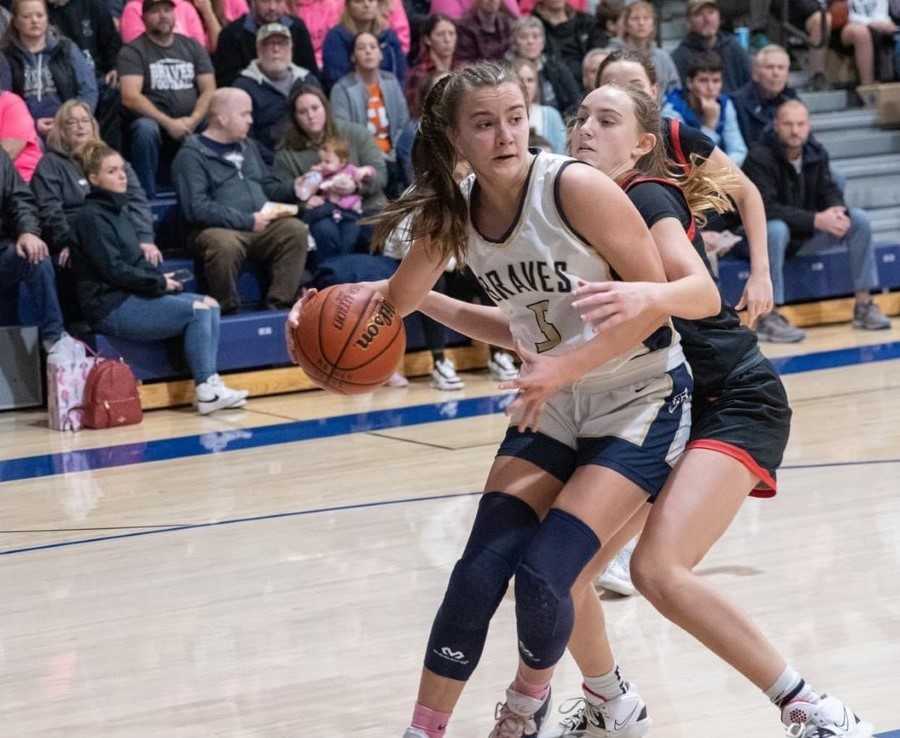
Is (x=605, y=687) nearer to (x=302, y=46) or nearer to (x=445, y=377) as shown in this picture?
(x=445, y=377)

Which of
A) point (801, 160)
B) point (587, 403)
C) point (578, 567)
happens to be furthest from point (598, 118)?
point (801, 160)

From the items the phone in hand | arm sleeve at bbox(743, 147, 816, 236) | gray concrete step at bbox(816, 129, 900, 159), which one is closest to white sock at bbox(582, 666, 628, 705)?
the phone in hand

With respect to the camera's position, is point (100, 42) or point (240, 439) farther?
point (100, 42)

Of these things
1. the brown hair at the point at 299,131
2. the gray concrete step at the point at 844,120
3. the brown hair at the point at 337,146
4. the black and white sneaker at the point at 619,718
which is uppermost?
the brown hair at the point at 299,131

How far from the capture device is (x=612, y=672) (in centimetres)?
336

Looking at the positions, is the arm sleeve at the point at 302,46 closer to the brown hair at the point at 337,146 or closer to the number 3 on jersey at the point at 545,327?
the brown hair at the point at 337,146

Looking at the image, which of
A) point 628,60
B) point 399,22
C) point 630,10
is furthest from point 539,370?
point 630,10

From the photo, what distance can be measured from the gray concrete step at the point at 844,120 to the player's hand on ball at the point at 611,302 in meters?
9.06

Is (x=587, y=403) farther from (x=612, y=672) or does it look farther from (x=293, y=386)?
(x=293, y=386)

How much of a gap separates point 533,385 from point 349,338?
2.09ft

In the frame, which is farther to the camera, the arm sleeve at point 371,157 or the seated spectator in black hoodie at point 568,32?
the seated spectator in black hoodie at point 568,32

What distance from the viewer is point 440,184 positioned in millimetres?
3133

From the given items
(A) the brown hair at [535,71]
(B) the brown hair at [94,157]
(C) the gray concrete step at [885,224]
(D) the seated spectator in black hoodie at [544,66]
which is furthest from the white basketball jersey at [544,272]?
(C) the gray concrete step at [885,224]

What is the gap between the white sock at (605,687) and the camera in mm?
3348
